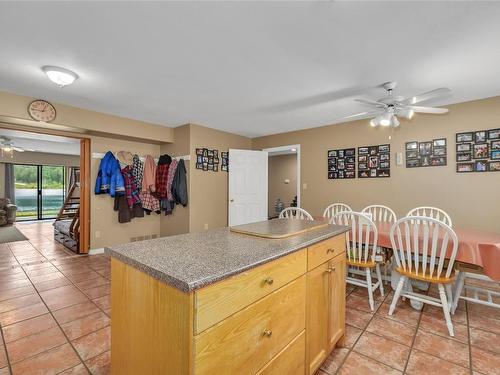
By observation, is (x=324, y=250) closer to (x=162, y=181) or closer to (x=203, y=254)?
(x=203, y=254)

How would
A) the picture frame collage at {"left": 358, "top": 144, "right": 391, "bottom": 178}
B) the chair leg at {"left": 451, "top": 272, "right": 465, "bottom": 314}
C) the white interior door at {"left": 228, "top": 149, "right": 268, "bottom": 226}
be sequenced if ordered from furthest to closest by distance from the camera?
the white interior door at {"left": 228, "top": 149, "right": 268, "bottom": 226} < the picture frame collage at {"left": 358, "top": 144, "right": 391, "bottom": 178} < the chair leg at {"left": 451, "top": 272, "right": 465, "bottom": 314}

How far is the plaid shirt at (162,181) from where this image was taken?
4.39m

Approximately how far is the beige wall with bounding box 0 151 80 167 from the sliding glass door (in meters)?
0.35

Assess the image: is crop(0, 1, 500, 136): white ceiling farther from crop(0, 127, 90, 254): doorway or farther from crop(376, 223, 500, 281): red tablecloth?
crop(0, 127, 90, 254): doorway

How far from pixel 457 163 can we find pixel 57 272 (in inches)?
213

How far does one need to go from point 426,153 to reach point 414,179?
0.39m

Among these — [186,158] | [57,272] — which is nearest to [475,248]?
[186,158]

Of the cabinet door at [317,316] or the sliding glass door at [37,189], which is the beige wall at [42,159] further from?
the cabinet door at [317,316]

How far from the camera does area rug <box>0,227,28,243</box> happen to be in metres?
5.01

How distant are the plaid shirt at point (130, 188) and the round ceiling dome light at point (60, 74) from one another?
193 cm

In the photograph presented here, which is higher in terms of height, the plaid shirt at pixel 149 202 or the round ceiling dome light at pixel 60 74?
the round ceiling dome light at pixel 60 74

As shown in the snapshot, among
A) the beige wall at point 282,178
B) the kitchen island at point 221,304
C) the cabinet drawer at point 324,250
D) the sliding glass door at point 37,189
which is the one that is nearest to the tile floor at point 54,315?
the kitchen island at point 221,304

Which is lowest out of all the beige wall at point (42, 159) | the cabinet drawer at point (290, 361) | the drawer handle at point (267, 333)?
the cabinet drawer at point (290, 361)

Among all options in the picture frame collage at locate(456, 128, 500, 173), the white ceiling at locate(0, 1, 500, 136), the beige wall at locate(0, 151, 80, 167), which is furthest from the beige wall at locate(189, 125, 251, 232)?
the beige wall at locate(0, 151, 80, 167)
